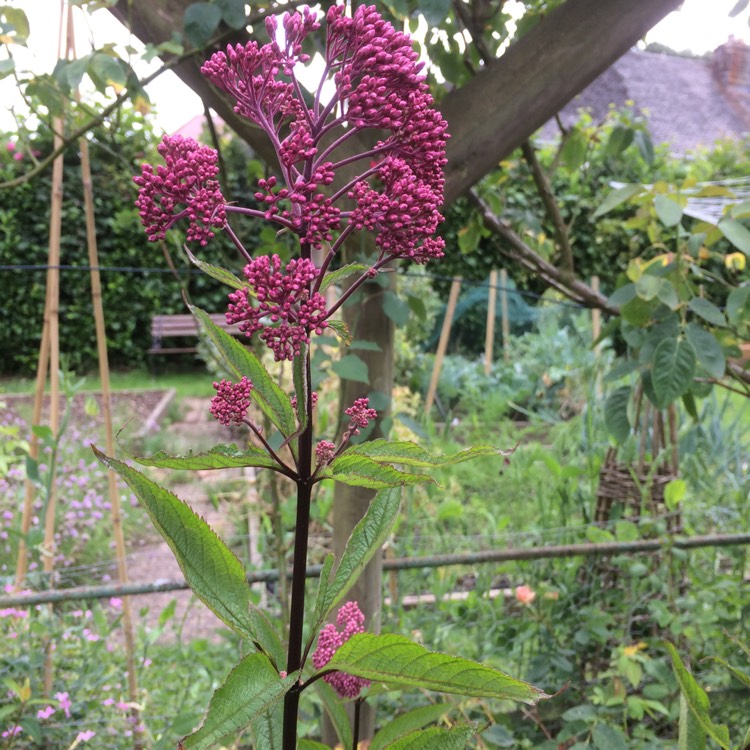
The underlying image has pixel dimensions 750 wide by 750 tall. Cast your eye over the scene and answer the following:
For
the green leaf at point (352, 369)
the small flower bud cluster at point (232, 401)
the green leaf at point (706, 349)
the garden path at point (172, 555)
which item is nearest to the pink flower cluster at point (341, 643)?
the small flower bud cluster at point (232, 401)

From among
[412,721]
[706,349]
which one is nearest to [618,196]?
[706,349]

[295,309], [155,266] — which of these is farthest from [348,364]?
[155,266]

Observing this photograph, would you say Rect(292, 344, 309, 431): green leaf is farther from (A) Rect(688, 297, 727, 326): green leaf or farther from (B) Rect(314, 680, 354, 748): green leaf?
(A) Rect(688, 297, 727, 326): green leaf

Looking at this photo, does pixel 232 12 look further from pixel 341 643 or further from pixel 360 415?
pixel 341 643

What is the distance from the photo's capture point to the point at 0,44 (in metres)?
1.44

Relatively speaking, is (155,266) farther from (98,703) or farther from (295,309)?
(295,309)

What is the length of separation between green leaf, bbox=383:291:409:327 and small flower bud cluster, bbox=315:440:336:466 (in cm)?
79

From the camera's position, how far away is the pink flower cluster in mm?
624

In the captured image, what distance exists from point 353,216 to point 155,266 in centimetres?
845

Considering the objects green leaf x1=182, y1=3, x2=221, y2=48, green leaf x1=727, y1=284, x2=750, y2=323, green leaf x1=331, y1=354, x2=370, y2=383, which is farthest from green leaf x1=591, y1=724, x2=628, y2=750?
green leaf x1=182, y1=3, x2=221, y2=48

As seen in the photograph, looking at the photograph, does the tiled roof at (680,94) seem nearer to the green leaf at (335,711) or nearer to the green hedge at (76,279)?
the green hedge at (76,279)

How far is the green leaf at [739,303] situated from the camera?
153cm

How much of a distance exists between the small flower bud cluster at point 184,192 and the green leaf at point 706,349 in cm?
131

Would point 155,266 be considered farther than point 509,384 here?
Yes
